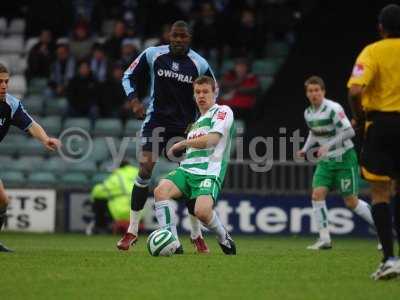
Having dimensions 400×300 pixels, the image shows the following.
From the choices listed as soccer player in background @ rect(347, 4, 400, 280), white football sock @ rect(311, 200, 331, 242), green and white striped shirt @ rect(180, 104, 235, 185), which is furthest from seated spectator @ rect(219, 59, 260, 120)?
soccer player in background @ rect(347, 4, 400, 280)

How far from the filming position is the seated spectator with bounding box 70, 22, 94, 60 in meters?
22.9

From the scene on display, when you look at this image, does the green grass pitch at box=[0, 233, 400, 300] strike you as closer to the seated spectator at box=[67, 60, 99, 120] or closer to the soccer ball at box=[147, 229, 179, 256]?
the soccer ball at box=[147, 229, 179, 256]

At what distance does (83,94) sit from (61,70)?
1.18 meters

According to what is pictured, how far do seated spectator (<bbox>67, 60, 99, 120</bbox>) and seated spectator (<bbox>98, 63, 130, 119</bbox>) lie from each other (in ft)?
0.46

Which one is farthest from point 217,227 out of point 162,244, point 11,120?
point 11,120

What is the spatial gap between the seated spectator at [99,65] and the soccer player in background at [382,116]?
13519 millimetres

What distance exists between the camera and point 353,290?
779cm

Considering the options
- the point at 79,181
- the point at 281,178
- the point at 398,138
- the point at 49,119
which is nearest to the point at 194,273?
the point at 398,138

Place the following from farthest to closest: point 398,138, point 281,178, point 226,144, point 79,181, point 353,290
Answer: point 79,181
point 281,178
point 226,144
point 398,138
point 353,290

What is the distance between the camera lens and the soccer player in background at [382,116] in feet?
27.9

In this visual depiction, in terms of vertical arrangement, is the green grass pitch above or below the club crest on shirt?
below

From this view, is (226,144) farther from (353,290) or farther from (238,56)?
(238,56)

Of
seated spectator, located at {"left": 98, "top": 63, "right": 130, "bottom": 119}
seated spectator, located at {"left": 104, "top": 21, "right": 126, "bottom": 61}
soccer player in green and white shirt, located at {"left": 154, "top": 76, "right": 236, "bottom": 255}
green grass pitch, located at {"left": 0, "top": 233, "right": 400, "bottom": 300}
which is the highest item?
seated spectator, located at {"left": 104, "top": 21, "right": 126, "bottom": 61}

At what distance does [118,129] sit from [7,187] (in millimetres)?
2707
